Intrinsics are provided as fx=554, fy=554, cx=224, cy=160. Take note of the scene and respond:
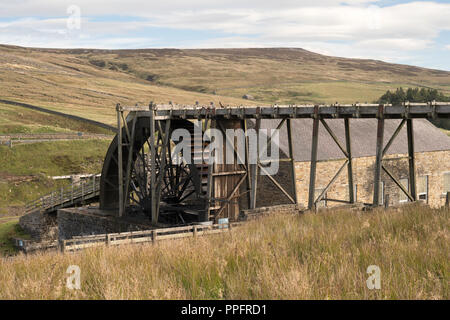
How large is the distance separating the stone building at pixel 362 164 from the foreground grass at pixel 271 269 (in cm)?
1603

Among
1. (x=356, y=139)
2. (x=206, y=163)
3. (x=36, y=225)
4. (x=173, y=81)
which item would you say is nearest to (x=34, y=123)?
(x=36, y=225)

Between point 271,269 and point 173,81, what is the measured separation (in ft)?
504

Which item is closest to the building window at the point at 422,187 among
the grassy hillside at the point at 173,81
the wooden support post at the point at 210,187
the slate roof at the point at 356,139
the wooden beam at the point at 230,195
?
the slate roof at the point at 356,139

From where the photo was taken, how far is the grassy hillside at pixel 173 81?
A: 312 ft

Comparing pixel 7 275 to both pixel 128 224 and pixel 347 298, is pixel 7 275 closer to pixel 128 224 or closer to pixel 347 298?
pixel 347 298

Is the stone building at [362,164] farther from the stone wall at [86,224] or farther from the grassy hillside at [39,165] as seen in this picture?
the grassy hillside at [39,165]

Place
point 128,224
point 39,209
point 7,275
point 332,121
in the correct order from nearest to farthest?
point 7,275 < point 128,224 < point 332,121 < point 39,209

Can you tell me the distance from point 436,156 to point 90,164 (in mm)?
26524

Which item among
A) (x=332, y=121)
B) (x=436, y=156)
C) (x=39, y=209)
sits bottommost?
(x=39, y=209)

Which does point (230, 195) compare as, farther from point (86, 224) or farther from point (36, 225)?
point (36, 225)

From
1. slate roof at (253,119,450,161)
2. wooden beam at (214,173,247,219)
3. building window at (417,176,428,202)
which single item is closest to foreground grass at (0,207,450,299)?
wooden beam at (214,173,247,219)

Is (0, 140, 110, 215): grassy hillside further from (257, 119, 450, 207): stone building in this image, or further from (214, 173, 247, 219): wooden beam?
(257, 119, 450, 207): stone building

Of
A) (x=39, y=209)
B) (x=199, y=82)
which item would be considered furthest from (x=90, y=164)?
(x=199, y=82)
